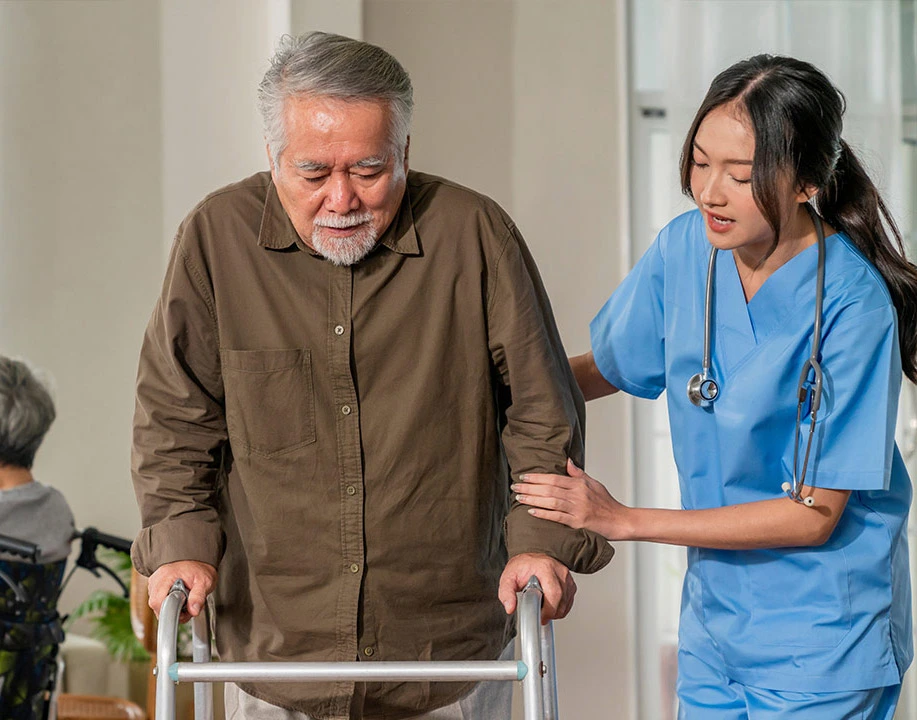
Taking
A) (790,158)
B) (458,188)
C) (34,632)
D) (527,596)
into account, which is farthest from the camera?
(34,632)

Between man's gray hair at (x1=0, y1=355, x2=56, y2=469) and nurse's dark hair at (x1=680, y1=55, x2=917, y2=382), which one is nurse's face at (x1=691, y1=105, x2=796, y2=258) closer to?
nurse's dark hair at (x1=680, y1=55, x2=917, y2=382)

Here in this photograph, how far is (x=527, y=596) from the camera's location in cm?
143

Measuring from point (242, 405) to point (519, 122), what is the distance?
5.76 ft

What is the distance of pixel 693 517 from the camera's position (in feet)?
5.43

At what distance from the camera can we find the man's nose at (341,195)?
149 cm

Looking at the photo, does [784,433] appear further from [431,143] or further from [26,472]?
[26,472]

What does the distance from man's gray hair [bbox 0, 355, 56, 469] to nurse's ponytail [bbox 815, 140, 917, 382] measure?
217cm

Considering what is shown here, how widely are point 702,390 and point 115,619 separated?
1987mm

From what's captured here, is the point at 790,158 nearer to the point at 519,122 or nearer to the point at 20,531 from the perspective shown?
the point at 519,122

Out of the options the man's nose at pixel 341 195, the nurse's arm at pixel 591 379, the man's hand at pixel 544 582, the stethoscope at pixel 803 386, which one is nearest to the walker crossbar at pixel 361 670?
the man's hand at pixel 544 582

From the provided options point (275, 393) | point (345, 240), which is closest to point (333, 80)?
point (345, 240)

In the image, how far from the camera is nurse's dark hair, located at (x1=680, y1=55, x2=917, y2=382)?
157 centimetres

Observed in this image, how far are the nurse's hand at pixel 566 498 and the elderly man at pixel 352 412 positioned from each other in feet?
0.06

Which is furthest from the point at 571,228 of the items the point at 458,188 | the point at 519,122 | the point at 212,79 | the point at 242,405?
the point at 242,405
